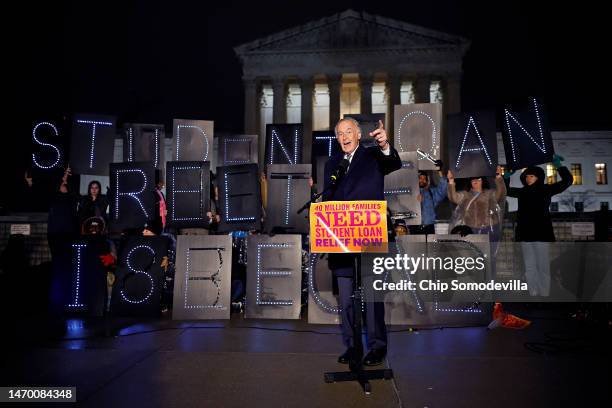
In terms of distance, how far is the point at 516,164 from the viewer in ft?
23.6

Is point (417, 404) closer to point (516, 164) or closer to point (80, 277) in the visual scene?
point (516, 164)

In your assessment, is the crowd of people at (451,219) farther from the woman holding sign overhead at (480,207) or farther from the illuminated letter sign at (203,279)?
the illuminated letter sign at (203,279)

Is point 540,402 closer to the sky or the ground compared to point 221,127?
closer to the ground

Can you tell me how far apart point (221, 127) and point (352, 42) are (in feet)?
66.2

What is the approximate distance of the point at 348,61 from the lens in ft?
128

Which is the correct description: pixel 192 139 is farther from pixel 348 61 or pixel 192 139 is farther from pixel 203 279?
pixel 348 61

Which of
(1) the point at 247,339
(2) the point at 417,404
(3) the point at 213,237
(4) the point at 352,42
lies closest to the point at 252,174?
(3) the point at 213,237

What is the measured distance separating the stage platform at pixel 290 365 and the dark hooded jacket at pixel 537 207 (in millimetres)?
1873

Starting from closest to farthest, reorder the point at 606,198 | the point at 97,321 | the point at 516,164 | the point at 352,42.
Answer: the point at 97,321 → the point at 516,164 → the point at 352,42 → the point at 606,198

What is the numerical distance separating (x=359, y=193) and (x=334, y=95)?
3612cm

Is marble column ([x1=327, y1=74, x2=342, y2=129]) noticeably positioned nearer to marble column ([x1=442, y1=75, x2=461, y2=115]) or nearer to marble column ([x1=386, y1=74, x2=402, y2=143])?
marble column ([x1=386, y1=74, x2=402, y2=143])

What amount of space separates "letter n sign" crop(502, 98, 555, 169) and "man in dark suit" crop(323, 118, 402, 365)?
12.8 ft

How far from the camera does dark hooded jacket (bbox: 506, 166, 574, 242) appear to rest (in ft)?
25.3

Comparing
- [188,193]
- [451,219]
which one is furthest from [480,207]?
[188,193]
